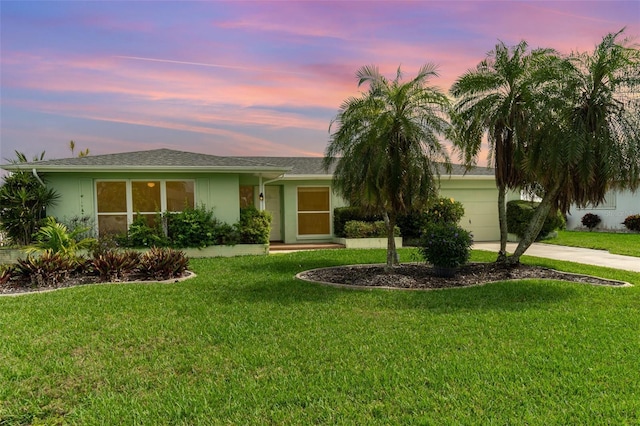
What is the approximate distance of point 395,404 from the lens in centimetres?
342

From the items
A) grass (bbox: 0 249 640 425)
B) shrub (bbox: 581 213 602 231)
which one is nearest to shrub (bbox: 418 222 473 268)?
grass (bbox: 0 249 640 425)

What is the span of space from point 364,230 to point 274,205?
13.7ft

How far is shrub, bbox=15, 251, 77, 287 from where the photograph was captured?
8.47 m

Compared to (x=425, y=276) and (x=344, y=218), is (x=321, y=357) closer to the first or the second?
(x=425, y=276)

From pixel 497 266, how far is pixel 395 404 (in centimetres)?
778

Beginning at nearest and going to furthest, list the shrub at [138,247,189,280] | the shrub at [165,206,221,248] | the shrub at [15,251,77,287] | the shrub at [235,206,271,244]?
the shrub at [15,251,77,287], the shrub at [138,247,189,280], the shrub at [165,206,221,248], the shrub at [235,206,271,244]

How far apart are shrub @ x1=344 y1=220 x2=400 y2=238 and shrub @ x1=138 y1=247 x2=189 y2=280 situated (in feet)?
24.0

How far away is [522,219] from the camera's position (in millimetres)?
16703

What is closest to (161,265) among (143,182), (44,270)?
(44,270)

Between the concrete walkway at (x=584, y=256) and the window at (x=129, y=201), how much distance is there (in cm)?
1117

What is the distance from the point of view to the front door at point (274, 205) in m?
17.3

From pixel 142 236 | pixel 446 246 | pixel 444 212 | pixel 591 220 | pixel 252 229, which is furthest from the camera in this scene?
pixel 591 220

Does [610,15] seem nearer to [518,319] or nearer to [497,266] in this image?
[497,266]

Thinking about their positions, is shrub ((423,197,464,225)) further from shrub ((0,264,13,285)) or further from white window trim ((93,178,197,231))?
shrub ((0,264,13,285))
